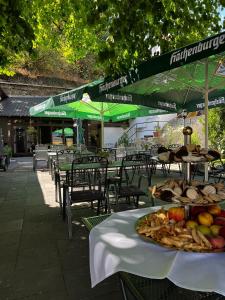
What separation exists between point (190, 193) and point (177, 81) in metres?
3.96

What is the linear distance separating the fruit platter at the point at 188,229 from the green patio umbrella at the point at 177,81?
147cm

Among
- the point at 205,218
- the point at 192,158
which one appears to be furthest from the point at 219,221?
the point at 192,158

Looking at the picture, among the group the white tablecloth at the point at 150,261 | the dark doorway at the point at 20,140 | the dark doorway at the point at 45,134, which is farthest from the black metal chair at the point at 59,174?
the dark doorway at the point at 45,134

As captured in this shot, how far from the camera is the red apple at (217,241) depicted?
1.62 m

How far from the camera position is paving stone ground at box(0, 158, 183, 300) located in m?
2.87

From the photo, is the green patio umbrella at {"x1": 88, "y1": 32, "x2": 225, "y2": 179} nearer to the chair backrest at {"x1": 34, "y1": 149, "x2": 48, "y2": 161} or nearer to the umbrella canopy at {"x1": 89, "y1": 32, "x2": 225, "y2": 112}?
the umbrella canopy at {"x1": 89, "y1": 32, "x2": 225, "y2": 112}

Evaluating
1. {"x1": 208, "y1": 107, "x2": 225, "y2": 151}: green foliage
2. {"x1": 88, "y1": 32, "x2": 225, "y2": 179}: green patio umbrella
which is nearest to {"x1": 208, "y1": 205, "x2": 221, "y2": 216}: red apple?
{"x1": 88, "y1": 32, "x2": 225, "y2": 179}: green patio umbrella

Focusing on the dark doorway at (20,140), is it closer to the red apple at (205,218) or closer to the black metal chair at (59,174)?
the black metal chair at (59,174)

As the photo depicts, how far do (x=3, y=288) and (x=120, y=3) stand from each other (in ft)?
14.3

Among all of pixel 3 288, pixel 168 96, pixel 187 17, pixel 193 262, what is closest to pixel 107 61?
pixel 187 17

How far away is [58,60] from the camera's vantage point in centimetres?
3031

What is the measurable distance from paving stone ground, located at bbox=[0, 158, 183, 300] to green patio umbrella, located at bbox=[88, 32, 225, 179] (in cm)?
225

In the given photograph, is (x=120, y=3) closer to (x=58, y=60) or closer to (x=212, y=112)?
(x=212, y=112)

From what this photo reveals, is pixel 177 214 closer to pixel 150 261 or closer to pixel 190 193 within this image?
pixel 190 193
